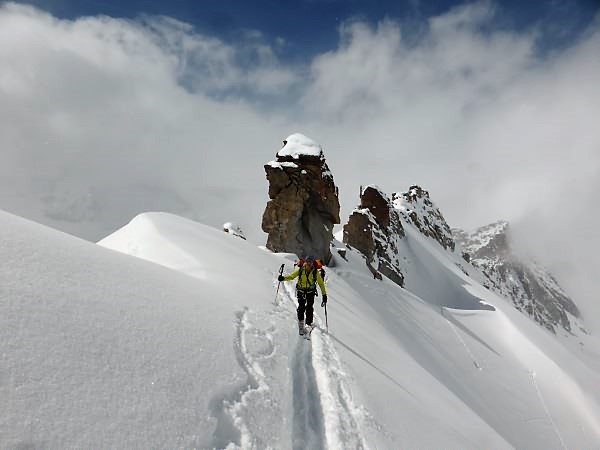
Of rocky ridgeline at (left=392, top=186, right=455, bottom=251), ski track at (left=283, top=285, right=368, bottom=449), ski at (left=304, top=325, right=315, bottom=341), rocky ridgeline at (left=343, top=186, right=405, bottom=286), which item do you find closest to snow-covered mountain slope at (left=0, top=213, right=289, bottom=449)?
ski track at (left=283, top=285, right=368, bottom=449)

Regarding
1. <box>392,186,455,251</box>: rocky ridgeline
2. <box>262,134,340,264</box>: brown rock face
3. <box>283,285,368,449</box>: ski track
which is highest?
<box>392,186,455,251</box>: rocky ridgeline

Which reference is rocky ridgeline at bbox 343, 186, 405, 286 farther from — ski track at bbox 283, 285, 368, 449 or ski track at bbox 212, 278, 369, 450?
ski track at bbox 212, 278, 369, 450

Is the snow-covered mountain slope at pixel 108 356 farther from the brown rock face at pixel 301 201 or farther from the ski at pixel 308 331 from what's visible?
the brown rock face at pixel 301 201

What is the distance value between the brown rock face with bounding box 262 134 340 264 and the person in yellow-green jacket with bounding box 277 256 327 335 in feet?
92.5

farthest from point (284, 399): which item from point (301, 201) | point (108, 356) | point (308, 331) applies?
point (301, 201)

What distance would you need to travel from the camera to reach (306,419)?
227 inches

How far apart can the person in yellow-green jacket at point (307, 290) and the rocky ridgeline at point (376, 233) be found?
41.6m

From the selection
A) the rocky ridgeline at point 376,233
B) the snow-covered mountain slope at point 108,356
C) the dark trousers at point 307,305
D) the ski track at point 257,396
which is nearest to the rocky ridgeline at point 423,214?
the rocky ridgeline at point 376,233

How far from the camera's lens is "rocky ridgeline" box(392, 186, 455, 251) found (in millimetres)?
102562

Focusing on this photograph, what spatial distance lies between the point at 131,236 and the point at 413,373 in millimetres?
15139

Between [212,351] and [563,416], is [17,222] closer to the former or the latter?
[212,351]

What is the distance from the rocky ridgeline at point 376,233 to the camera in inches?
2218

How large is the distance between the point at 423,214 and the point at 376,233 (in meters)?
53.3

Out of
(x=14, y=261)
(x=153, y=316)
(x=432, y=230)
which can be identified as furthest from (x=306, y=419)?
(x=432, y=230)
